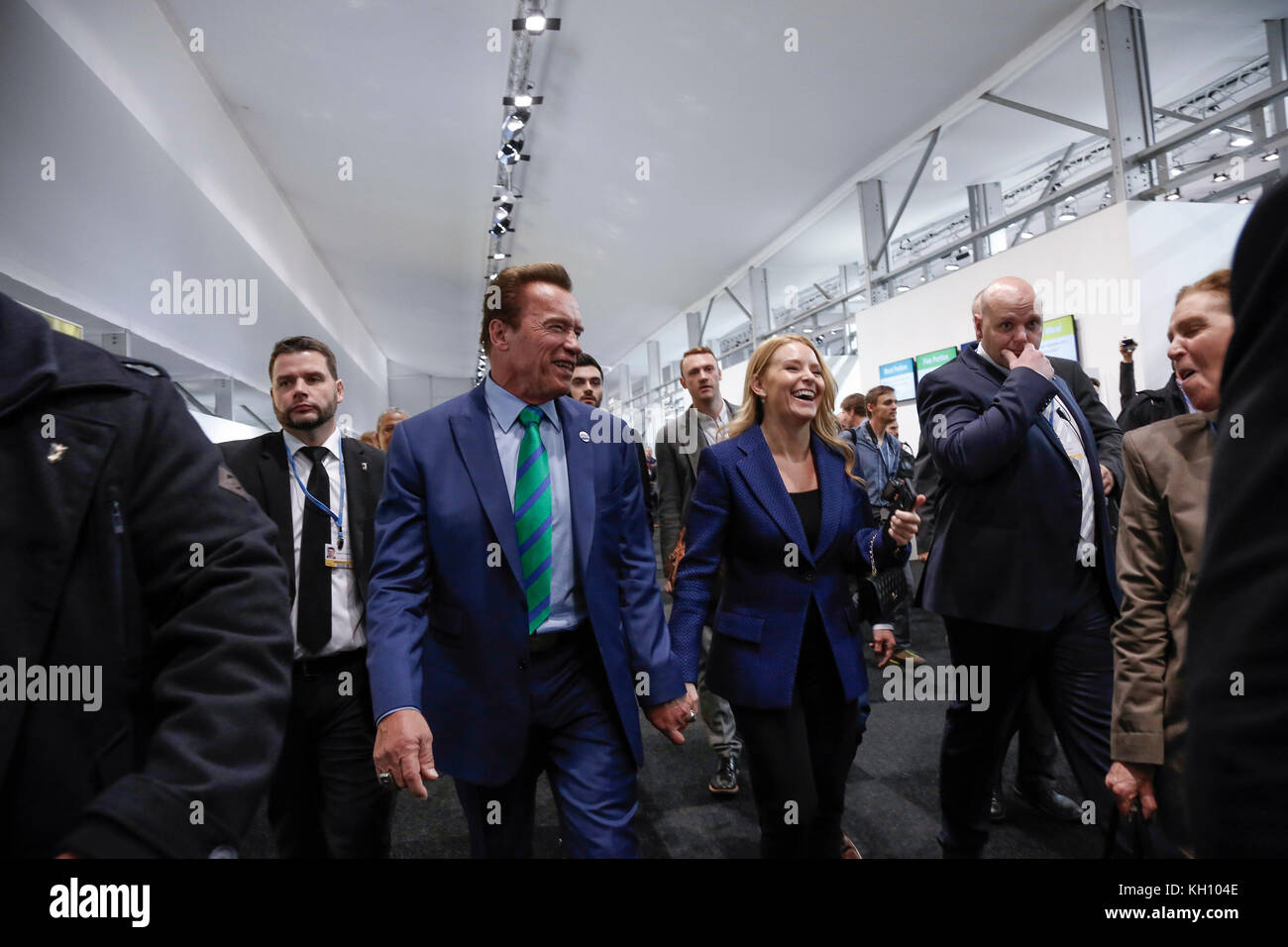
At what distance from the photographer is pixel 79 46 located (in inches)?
134

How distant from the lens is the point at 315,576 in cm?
209

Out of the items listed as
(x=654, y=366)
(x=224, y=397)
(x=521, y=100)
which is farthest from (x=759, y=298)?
(x=224, y=397)

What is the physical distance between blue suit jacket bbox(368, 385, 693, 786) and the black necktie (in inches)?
21.5

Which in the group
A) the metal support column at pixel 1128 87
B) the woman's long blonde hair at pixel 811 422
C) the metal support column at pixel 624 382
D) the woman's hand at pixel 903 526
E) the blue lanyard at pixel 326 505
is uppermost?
the metal support column at pixel 624 382

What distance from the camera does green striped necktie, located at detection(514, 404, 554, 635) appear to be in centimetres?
166

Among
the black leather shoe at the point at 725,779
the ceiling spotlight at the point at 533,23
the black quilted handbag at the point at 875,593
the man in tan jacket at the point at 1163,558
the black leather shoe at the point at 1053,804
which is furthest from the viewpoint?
the ceiling spotlight at the point at 533,23

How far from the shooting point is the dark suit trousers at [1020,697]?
1.90 meters

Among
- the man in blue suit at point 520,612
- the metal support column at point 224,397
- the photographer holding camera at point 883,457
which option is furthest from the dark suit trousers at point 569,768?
the metal support column at point 224,397

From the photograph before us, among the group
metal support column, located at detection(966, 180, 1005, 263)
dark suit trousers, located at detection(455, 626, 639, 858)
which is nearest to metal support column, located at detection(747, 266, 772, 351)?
metal support column, located at detection(966, 180, 1005, 263)

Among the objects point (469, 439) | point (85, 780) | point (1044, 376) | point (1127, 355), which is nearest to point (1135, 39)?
point (1127, 355)

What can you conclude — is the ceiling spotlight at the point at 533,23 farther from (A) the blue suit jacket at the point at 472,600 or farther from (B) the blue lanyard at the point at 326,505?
(A) the blue suit jacket at the point at 472,600

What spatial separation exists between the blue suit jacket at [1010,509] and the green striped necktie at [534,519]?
1.21 meters

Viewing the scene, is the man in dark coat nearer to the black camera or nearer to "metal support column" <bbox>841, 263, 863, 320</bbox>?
the black camera
